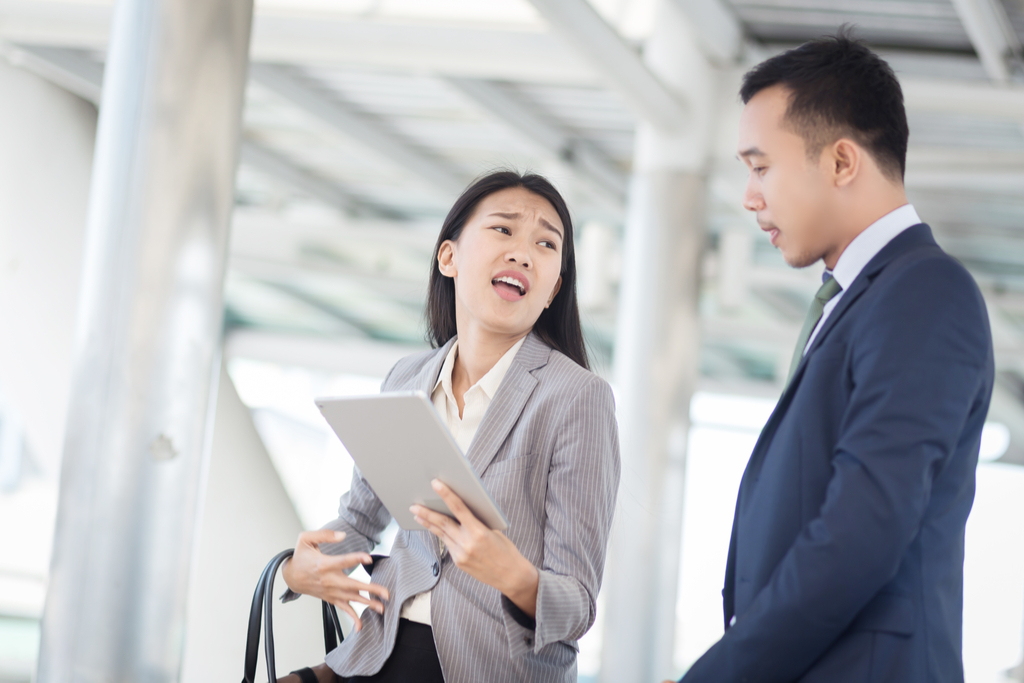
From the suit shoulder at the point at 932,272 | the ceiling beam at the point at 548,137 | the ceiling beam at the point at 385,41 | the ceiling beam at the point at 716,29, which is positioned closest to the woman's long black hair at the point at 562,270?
the suit shoulder at the point at 932,272

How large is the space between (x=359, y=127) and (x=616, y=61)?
4.43 m

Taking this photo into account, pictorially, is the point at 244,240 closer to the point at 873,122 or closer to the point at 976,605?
the point at 976,605

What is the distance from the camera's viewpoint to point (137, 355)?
3.18 meters

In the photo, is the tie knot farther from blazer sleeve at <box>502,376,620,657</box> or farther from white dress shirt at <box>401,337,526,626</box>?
white dress shirt at <box>401,337,526,626</box>

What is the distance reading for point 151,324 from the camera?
3.20m

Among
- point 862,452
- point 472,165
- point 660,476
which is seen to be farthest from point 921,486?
point 472,165

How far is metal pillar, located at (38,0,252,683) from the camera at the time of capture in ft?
10.3

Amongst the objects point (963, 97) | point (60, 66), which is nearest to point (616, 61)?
point (963, 97)

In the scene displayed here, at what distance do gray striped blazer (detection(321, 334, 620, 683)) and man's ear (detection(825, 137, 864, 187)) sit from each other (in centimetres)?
69

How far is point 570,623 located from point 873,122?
1070 mm

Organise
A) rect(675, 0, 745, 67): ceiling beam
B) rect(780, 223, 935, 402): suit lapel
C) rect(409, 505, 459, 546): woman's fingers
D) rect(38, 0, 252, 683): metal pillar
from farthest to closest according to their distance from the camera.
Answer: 1. rect(675, 0, 745, 67): ceiling beam
2. rect(38, 0, 252, 683): metal pillar
3. rect(409, 505, 459, 546): woman's fingers
4. rect(780, 223, 935, 402): suit lapel

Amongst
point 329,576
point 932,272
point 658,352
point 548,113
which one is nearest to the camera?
point 932,272

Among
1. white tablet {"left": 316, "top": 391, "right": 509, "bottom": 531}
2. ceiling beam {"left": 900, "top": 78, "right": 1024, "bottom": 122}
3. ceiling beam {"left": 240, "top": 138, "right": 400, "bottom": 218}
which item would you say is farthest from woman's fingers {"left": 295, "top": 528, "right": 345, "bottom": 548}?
ceiling beam {"left": 240, "top": 138, "right": 400, "bottom": 218}

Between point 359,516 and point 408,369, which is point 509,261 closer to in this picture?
point 408,369
